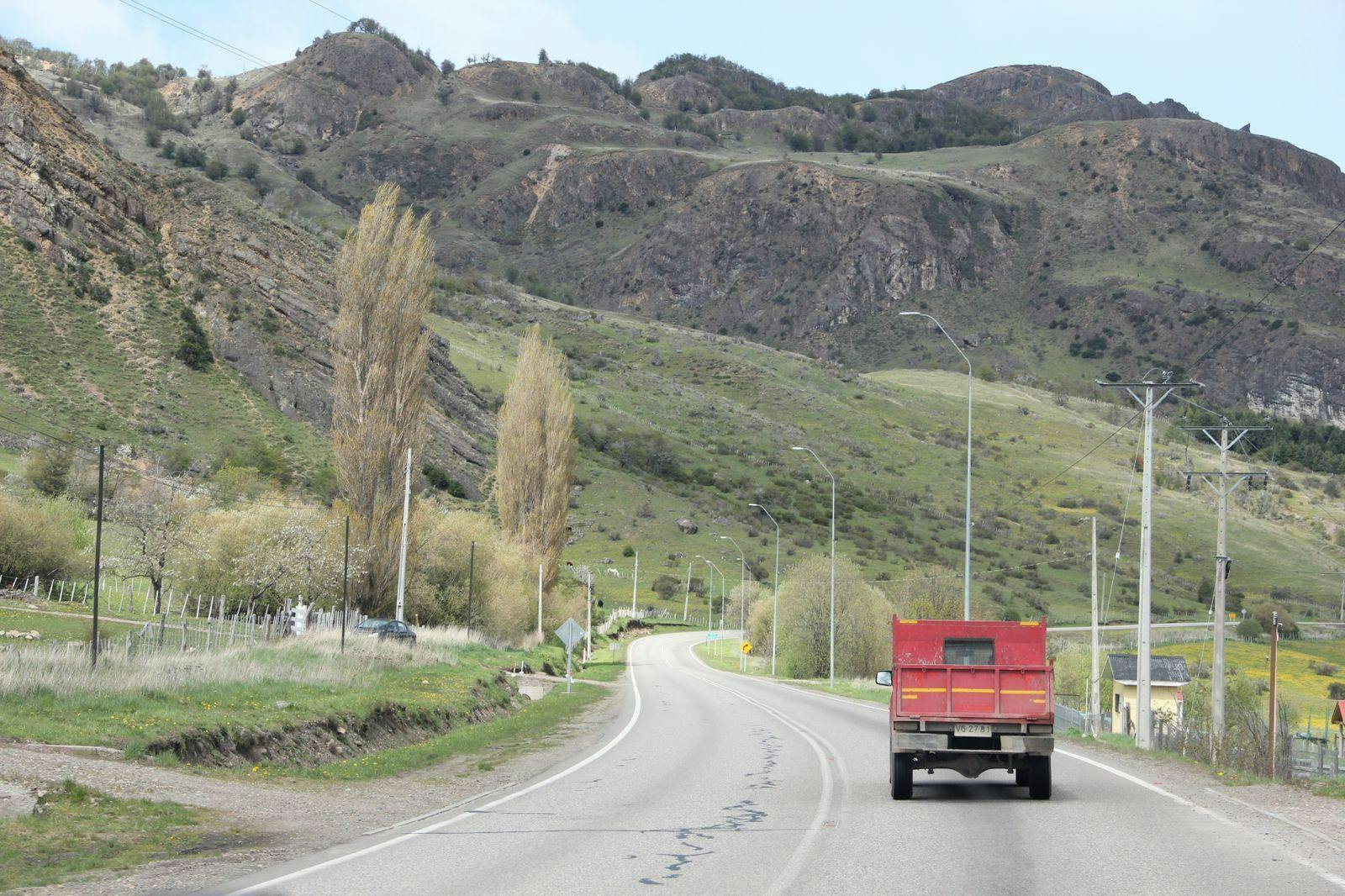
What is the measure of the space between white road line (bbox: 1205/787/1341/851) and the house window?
366 centimetres

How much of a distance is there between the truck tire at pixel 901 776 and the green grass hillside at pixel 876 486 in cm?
6211

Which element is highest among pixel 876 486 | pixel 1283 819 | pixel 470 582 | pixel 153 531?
pixel 876 486

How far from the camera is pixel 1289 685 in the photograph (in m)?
76.4

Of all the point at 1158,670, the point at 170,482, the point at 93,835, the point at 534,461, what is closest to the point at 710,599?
the point at 534,461

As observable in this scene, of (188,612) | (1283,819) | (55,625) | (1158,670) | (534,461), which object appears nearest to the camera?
(1283,819)

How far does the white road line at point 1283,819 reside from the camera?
501 inches

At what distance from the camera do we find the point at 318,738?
2141 cm

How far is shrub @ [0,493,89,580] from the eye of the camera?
4512 centimetres

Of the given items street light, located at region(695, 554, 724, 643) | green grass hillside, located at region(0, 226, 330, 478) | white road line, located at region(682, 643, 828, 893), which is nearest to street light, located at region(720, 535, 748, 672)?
street light, located at region(695, 554, 724, 643)

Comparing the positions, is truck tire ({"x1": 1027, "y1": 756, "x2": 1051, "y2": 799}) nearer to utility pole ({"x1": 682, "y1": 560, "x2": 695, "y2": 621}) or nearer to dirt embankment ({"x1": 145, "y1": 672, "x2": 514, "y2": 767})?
dirt embankment ({"x1": 145, "y1": 672, "x2": 514, "y2": 767})

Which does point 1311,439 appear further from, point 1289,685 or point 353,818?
point 353,818

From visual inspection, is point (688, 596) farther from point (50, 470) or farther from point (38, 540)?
point (38, 540)

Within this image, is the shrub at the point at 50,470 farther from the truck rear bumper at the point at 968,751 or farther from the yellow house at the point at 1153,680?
the yellow house at the point at 1153,680

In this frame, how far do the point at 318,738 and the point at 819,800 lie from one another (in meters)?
9.60
